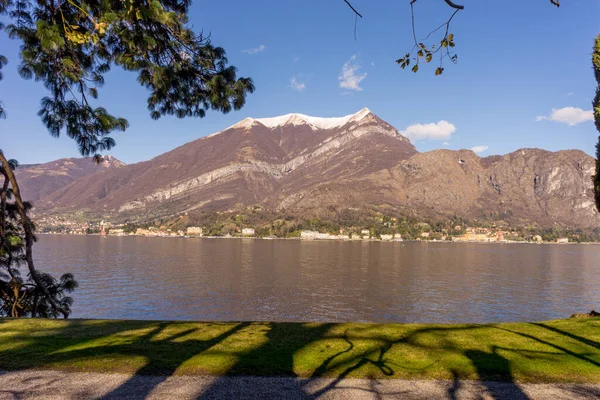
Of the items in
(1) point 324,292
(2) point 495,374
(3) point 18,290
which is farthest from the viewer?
(1) point 324,292

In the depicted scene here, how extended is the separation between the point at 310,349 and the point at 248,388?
2.46m

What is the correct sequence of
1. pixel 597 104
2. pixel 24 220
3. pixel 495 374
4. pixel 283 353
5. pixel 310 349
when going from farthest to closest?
1. pixel 24 220
2. pixel 597 104
3. pixel 310 349
4. pixel 283 353
5. pixel 495 374

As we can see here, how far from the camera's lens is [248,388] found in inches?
274

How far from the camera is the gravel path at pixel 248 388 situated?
6645mm

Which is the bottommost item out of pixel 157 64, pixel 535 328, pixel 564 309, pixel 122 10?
pixel 564 309

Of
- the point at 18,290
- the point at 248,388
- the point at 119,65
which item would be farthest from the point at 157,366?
the point at 18,290

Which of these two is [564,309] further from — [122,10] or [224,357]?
[122,10]

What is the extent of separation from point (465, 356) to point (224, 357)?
5.56m

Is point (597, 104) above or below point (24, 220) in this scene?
above

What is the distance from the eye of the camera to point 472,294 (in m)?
55.5

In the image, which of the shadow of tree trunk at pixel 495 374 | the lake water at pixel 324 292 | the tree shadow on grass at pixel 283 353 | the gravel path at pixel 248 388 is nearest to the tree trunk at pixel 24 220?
the tree shadow on grass at pixel 283 353

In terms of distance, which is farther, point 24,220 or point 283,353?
point 24,220

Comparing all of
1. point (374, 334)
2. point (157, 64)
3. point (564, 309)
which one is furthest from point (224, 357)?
point (564, 309)

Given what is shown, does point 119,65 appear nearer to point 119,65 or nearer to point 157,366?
point 119,65
